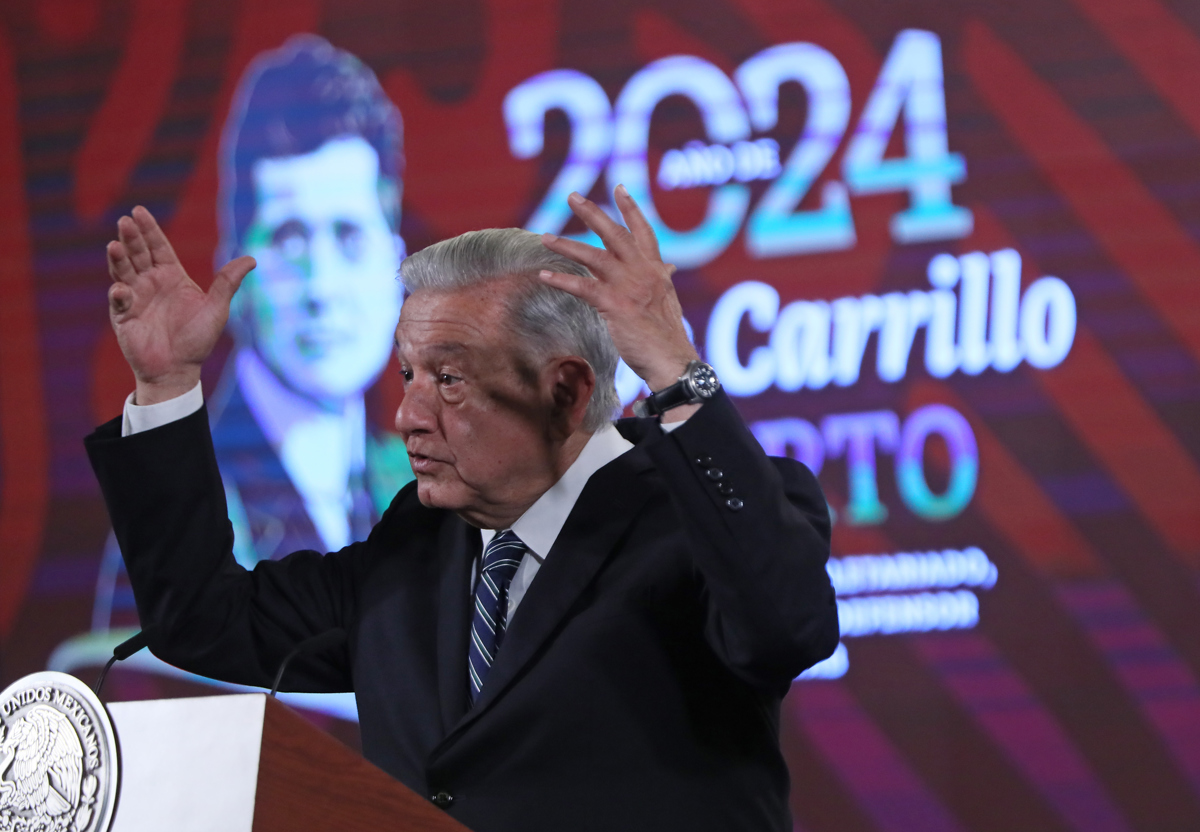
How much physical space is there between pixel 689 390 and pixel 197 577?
754mm

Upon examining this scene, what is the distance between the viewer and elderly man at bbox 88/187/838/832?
1.29 m

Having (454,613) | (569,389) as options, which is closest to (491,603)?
(454,613)

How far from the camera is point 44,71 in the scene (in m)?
3.75

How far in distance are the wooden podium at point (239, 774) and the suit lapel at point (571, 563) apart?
40cm

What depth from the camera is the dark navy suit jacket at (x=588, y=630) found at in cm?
128

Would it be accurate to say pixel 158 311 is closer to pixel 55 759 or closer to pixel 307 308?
pixel 55 759

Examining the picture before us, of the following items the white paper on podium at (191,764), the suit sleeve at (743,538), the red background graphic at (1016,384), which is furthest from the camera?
the red background graphic at (1016,384)

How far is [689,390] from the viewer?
1.28m

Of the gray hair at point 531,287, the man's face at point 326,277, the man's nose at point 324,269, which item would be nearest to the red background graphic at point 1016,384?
the man's face at point 326,277

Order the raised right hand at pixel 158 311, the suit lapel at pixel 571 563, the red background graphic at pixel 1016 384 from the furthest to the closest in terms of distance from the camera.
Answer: the red background graphic at pixel 1016 384, the raised right hand at pixel 158 311, the suit lapel at pixel 571 563

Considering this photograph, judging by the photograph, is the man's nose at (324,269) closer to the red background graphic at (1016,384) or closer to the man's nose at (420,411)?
the red background graphic at (1016,384)

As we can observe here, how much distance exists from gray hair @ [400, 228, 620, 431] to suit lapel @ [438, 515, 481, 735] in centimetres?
24

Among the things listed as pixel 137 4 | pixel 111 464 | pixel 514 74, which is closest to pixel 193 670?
pixel 111 464

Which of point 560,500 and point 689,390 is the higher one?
point 689,390
